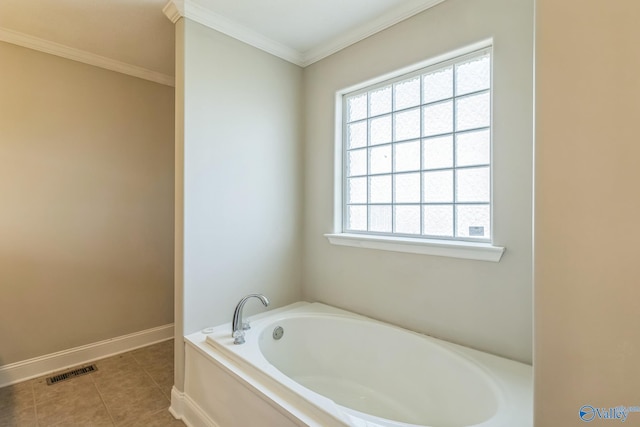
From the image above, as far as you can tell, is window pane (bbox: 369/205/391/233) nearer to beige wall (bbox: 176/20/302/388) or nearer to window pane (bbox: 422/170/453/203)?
window pane (bbox: 422/170/453/203)

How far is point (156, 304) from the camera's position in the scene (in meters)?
2.90

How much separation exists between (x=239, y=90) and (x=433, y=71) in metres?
1.30

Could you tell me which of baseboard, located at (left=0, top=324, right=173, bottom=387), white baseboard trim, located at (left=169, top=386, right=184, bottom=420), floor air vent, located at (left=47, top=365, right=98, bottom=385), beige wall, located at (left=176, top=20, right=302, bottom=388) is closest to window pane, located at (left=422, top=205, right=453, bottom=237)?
beige wall, located at (left=176, top=20, right=302, bottom=388)

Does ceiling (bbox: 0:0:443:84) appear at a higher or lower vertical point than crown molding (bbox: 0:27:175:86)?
higher

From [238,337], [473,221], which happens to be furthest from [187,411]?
[473,221]

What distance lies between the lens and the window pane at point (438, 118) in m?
1.82

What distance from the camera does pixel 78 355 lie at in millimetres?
2447

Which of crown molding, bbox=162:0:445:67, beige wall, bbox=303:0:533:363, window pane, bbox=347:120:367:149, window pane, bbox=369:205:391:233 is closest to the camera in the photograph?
beige wall, bbox=303:0:533:363

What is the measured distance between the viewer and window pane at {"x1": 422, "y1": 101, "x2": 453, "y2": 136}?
1821 millimetres

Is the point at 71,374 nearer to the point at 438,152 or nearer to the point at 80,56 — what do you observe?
the point at 80,56

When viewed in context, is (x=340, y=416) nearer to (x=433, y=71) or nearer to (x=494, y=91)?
(x=494, y=91)

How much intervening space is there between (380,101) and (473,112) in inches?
26.8

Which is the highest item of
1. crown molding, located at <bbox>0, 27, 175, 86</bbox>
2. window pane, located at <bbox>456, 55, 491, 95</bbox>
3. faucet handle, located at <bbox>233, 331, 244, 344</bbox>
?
crown molding, located at <bbox>0, 27, 175, 86</bbox>

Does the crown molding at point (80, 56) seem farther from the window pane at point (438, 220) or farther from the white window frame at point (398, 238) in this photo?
the window pane at point (438, 220)
